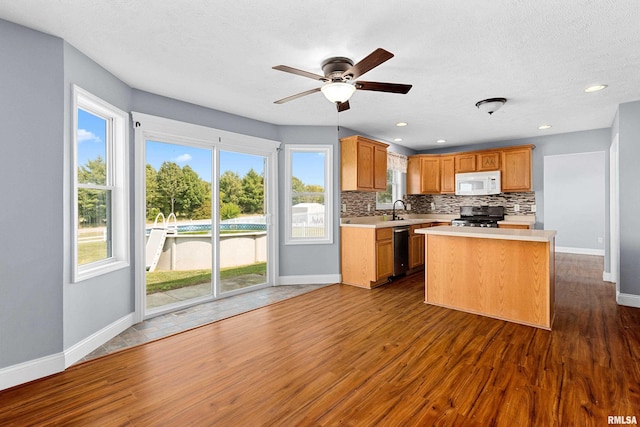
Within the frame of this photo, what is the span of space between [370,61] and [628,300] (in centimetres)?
423

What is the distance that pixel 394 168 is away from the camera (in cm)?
612

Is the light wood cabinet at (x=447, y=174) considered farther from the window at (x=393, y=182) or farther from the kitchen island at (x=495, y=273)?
the kitchen island at (x=495, y=273)

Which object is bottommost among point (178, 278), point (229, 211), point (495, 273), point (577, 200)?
point (178, 278)

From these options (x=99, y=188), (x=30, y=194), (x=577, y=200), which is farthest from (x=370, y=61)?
(x=577, y=200)

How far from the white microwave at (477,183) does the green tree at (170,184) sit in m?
5.09

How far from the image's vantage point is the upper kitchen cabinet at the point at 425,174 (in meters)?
6.54

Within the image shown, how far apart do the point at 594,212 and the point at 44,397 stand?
9.66 m

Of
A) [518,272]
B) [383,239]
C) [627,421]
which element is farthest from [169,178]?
[627,421]

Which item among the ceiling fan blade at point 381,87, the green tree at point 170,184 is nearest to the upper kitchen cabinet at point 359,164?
the ceiling fan blade at point 381,87

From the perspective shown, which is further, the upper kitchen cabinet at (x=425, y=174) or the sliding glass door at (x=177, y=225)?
the upper kitchen cabinet at (x=425, y=174)

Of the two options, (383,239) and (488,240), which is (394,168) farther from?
(488,240)

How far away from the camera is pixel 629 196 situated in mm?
3693

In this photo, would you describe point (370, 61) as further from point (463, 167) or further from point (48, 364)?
point (463, 167)

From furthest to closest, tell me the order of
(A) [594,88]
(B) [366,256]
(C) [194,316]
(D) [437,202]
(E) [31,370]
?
(D) [437,202] → (B) [366,256] → (C) [194,316] → (A) [594,88] → (E) [31,370]
